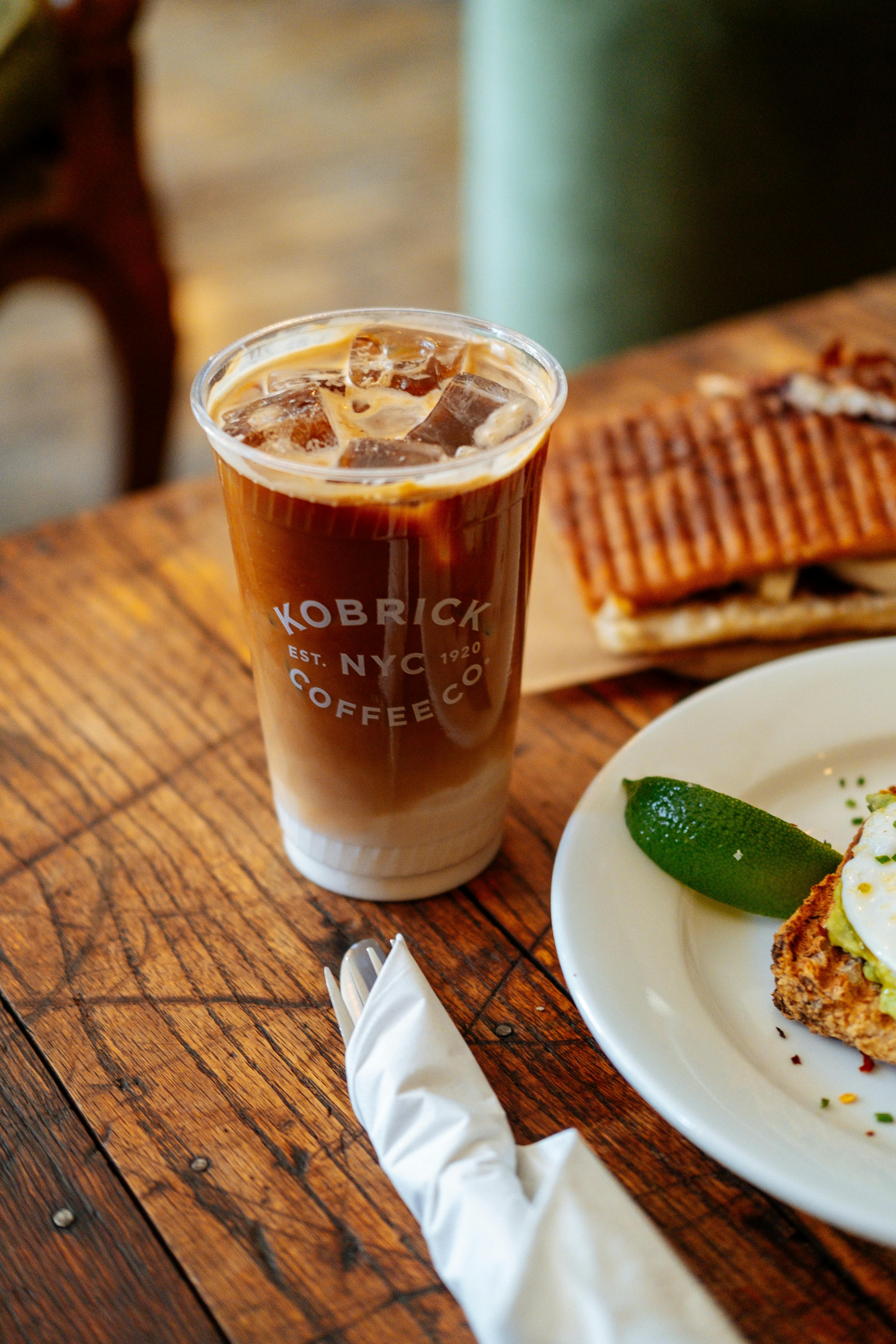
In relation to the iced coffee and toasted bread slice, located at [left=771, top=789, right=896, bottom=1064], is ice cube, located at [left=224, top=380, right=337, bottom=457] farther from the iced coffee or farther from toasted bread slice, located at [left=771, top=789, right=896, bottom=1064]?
toasted bread slice, located at [left=771, top=789, right=896, bottom=1064]

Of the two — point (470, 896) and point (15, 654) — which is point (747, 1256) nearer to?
point (470, 896)

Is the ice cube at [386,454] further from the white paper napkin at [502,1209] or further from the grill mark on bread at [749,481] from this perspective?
the grill mark on bread at [749,481]

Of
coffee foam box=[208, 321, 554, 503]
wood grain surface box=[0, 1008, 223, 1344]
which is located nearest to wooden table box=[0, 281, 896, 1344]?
wood grain surface box=[0, 1008, 223, 1344]

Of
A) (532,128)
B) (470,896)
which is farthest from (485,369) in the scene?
(532,128)

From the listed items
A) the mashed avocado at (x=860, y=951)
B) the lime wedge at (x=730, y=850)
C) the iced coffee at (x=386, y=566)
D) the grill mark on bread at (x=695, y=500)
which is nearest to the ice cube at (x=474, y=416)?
the iced coffee at (x=386, y=566)

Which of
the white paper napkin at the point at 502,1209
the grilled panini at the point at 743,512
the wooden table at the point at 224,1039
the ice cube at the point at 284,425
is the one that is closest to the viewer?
the white paper napkin at the point at 502,1209
